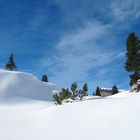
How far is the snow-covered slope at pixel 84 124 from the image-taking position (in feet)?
45.9

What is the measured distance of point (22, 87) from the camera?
176 ft

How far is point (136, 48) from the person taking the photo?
172 feet

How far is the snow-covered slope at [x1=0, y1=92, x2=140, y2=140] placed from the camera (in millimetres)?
13992

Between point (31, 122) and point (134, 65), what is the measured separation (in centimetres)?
3541

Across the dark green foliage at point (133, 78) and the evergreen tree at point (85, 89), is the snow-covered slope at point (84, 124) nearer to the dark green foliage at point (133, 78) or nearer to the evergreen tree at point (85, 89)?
the evergreen tree at point (85, 89)

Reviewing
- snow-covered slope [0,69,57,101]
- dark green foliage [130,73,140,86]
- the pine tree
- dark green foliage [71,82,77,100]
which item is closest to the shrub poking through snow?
dark green foliage [71,82,77,100]

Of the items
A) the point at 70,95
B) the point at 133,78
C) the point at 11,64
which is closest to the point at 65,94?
the point at 70,95

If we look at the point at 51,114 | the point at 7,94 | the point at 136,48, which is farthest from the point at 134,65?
the point at 51,114

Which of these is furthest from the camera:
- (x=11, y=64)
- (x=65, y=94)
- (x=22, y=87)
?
(x=11, y=64)

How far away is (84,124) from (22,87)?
38.8m

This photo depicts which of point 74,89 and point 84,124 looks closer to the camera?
point 84,124

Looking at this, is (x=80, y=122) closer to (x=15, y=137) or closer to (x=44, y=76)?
(x=15, y=137)

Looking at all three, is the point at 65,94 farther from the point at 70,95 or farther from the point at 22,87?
the point at 22,87

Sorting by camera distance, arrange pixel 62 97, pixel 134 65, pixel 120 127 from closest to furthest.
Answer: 1. pixel 120 127
2. pixel 62 97
3. pixel 134 65
